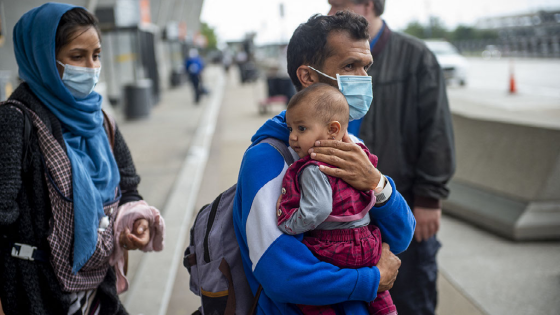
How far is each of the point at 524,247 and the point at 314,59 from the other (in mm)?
3840

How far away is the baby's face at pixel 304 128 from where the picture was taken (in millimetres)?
Result: 1527

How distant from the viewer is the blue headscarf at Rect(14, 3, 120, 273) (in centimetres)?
215

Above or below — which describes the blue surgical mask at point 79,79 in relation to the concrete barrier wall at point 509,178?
above

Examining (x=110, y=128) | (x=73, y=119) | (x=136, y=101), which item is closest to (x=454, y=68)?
(x=136, y=101)

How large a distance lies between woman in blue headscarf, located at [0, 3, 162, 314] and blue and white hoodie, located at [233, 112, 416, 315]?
3.04 ft

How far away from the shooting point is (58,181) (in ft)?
6.86

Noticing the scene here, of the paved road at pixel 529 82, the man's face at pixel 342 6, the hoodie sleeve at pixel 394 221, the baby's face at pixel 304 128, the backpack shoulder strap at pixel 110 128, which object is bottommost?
→ the paved road at pixel 529 82

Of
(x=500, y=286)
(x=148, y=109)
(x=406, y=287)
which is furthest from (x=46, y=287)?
(x=148, y=109)

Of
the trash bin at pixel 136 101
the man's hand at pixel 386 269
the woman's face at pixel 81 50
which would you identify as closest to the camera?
the man's hand at pixel 386 269

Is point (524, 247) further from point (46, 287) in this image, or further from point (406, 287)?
point (46, 287)

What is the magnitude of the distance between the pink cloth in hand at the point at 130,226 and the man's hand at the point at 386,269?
1347 mm

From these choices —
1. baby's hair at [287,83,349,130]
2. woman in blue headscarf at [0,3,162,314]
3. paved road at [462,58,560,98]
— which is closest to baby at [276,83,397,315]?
baby's hair at [287,83,349,130]

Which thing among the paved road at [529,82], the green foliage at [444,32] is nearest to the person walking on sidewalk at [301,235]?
the paved road at [529,82]

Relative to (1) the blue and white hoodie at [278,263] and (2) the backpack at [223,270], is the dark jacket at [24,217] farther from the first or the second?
(1) the blue and white hoodie at [278,263]
